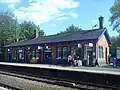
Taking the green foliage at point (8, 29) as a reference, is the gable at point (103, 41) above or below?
below

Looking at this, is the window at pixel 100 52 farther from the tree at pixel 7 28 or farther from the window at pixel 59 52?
the tree at pixel 7 28

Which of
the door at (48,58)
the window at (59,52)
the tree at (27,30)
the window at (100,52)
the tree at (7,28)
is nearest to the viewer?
the window at (100,52)

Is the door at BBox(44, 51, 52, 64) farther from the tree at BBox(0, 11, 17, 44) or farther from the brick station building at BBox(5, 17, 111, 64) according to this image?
the tree at BBox(0, 11, 17, 44)

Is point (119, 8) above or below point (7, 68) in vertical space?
above

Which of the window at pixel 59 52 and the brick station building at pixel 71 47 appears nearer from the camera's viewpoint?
the brick station building at pixel 71 47

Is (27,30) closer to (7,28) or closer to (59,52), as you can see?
(7,28)

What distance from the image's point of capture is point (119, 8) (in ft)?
225

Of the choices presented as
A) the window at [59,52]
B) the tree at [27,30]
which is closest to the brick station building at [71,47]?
the window at [59,52]

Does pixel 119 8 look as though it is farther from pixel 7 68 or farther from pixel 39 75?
pixel 39 75

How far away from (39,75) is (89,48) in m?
22.4

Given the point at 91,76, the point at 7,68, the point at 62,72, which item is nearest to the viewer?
the point at 91,76

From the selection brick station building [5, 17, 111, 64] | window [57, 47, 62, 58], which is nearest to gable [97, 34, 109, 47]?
brick station building [5, 17, 111, 64]

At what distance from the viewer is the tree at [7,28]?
81062mm

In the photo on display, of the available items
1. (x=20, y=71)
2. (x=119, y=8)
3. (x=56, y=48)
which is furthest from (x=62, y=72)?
(x=119, y=8)
